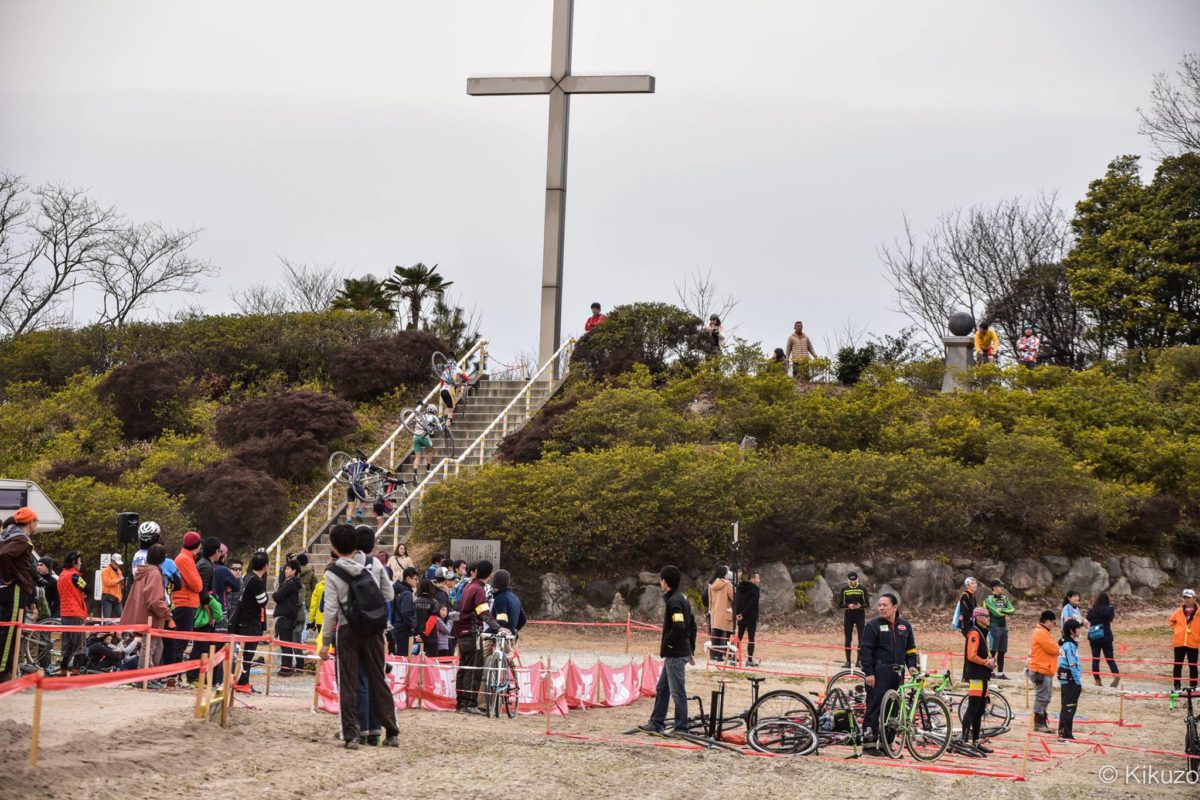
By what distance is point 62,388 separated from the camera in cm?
3769

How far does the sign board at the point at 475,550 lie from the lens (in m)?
24.7

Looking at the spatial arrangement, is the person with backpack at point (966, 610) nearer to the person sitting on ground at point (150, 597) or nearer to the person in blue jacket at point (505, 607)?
the person in blue jacket at point (505, 607)

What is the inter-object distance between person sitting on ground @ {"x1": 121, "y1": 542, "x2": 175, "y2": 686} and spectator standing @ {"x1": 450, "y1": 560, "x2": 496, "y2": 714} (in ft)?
10.2

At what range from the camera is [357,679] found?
11195 millimetres

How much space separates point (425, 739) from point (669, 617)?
2.80m

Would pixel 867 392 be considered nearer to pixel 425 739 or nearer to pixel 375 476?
pixel 375 476

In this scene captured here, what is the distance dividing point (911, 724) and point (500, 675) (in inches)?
171

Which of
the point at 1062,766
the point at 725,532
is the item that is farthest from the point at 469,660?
the point at 725,532

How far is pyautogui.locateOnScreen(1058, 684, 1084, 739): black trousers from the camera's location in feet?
50.4

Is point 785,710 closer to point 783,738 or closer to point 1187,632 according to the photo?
point 783,738

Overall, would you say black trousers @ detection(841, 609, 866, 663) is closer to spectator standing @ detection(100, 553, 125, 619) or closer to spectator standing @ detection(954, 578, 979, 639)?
spectator standing @ detection(954, 578, 979, 639)

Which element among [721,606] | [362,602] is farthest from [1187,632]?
[362,602]

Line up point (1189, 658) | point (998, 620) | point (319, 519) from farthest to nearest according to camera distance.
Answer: point (319, 519) → point (998, 620) → point (1189, 658)

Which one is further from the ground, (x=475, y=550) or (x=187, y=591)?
(x=475, y=550)
